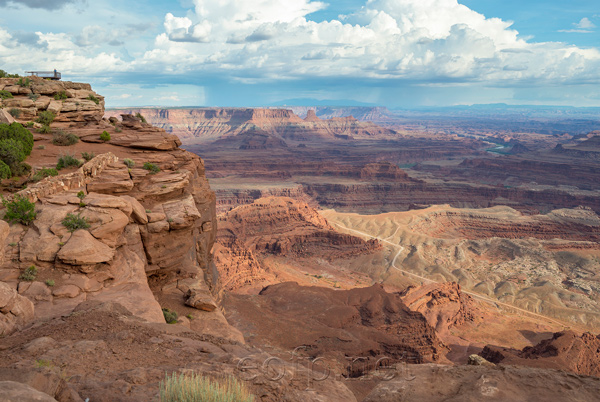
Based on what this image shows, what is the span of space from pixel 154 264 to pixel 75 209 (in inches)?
179

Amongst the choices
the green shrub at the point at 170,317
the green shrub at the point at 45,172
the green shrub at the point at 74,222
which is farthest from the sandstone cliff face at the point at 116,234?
the green shrub at the point at 170,317

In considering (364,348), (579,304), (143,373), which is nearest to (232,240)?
(364,348)

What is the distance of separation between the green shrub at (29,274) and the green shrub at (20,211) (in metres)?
2.27

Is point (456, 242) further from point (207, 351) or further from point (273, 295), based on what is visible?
point (207, 351)

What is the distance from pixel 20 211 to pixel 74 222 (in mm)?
1996

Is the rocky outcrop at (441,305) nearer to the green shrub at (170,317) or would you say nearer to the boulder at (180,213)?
the boulder at (180,213)

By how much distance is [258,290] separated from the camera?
4112 centimetres

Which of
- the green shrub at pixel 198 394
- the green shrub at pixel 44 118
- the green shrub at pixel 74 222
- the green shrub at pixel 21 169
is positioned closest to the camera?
the green shrub at pixel 198 394

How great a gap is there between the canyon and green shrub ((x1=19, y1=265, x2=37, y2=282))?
0.22 feet

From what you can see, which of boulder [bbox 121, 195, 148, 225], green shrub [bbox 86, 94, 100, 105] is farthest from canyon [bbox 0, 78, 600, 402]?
boulder [bbox 121, 195, 148, 225]

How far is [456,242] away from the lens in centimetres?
6081

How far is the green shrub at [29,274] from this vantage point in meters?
12.5

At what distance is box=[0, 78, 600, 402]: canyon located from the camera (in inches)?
313

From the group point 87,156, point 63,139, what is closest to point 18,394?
point 87,156
